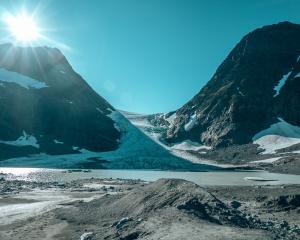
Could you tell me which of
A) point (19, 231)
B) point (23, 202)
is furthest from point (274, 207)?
point (23, 202)

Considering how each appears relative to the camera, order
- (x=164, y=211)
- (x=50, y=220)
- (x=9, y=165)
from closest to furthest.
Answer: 1. (x=164, y=211)
2. (x=50, y=220)
3. (x=9, y=165)

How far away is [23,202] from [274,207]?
30499mm

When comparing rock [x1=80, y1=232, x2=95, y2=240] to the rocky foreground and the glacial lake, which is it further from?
the glacial lake

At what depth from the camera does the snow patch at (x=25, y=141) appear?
18314 cm

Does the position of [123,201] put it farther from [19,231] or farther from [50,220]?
[19,231]

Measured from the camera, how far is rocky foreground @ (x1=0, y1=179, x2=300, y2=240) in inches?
1185

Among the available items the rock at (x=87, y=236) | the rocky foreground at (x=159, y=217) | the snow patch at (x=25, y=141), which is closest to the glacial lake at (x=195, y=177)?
the rocky foreground at (x=159, y=217)

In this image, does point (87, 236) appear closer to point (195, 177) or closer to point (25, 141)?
point (195, 177)

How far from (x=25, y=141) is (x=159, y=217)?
162719 mm

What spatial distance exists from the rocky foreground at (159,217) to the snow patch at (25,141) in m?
131

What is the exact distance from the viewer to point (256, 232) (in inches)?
1120

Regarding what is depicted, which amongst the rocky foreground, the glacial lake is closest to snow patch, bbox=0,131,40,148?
the glacial lake

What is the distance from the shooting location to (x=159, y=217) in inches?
1321

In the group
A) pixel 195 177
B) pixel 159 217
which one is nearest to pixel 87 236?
pixel 159 217
